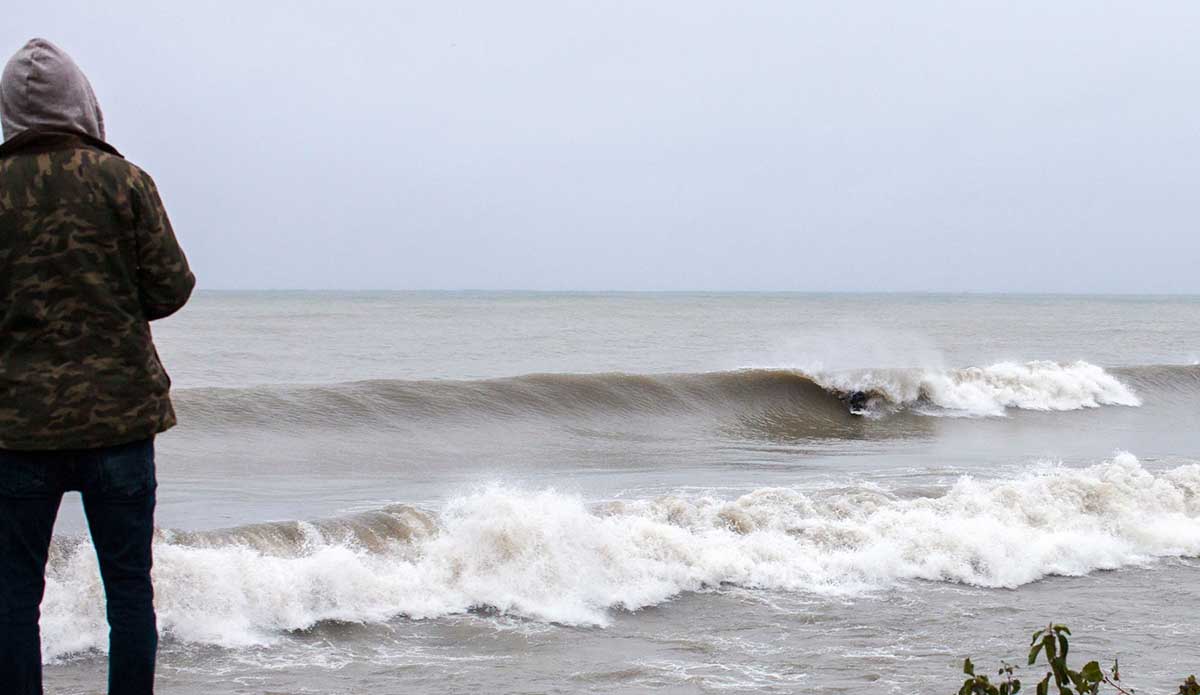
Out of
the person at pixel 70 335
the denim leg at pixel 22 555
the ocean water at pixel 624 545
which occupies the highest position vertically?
the person at pixel 70 335

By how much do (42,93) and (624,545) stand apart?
4.83 m

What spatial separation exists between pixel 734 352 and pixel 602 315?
23.0 m

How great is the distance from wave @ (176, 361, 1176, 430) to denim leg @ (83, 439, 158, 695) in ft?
34.2

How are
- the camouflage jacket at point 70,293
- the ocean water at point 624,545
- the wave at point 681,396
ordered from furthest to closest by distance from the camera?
the wave at point 681,396, the ocean water at point 624,545, the camouflage jacket at point 70,293

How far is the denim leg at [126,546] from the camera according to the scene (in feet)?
8.01

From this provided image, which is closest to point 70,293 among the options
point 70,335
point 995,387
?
point 70,335

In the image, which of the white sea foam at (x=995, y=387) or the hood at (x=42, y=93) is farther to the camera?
the white sea foam at (x=995, y=387)

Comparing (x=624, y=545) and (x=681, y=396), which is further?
(x=681, y=396)

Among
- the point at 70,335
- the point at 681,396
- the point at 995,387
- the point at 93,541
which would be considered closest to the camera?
the point at 70,335

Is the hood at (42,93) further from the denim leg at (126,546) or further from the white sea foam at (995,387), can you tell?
the white sea foam at (995,387)

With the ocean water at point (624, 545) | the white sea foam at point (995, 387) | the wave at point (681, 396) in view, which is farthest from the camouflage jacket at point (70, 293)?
the white sea foam at point (995, 387)

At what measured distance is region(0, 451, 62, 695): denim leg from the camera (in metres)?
2.39

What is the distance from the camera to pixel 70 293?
2369 mm

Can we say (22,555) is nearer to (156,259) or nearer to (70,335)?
(70,335)
